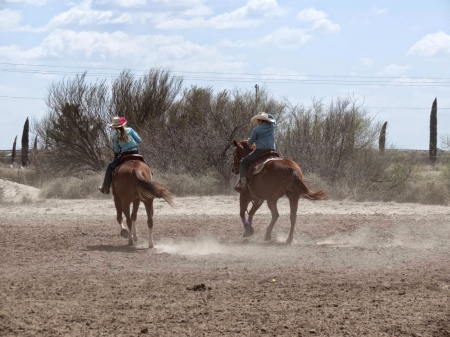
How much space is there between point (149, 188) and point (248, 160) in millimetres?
2334

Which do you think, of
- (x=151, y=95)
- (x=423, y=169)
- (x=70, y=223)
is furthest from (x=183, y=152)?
(x=70, y=223)

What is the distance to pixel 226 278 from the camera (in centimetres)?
999

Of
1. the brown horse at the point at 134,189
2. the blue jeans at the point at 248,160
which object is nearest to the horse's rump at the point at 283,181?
the blue jeans at the point at 248,160

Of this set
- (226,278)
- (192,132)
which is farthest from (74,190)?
(226,278)

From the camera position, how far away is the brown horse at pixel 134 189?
42.1 ft

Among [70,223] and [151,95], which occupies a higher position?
[151,95]

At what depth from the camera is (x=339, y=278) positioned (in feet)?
32.6

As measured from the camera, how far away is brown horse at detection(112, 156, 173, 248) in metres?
12.8

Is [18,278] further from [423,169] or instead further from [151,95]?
[151,95]

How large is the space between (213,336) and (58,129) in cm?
2719

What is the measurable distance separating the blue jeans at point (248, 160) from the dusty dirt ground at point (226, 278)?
129cm

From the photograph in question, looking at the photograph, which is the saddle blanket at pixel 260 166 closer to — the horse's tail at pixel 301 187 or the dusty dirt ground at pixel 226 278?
the horse's tail at pixel 301 187

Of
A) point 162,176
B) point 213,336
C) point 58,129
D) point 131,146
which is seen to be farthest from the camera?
point 58,129

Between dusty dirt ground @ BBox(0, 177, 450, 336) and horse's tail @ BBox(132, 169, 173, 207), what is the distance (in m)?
0.93
